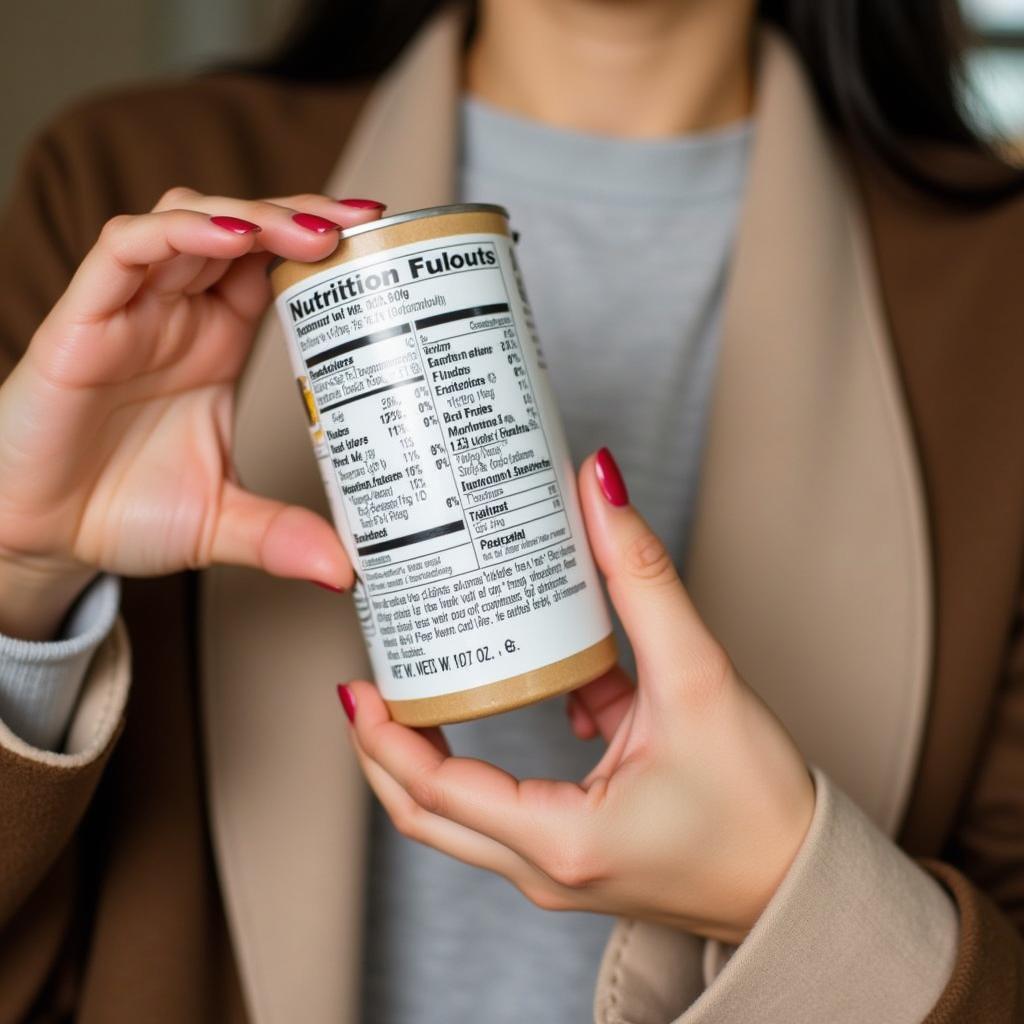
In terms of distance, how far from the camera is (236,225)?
0.51 meters

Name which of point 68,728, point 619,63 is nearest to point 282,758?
point 68,728

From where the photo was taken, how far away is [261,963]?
726 mm

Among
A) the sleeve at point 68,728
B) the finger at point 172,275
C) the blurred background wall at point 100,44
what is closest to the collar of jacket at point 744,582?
the sleeve at point 68,728

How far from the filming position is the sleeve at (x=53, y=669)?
58 cm

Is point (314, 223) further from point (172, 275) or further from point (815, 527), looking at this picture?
point (815, 527)

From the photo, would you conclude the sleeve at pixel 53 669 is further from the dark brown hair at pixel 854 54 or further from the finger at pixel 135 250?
the dark brown hair at pixel 854 54

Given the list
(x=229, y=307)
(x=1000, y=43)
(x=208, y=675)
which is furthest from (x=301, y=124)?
(x=1000, y=43)

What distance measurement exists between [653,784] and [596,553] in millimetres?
117

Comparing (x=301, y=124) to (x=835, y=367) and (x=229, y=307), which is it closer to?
(x=229, y=307)

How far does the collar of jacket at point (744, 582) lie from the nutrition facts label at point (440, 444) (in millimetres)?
261

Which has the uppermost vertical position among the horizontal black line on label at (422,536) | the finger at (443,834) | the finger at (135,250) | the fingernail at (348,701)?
the finger at (135,250)

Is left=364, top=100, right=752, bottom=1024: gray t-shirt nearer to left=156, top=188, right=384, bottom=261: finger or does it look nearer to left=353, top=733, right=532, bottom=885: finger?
left=353, top=733, right=532, bottom=885: finger

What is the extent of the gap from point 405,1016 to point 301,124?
719mm

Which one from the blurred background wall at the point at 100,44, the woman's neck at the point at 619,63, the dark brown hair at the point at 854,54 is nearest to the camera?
the woman's neck at the point at 619,63
